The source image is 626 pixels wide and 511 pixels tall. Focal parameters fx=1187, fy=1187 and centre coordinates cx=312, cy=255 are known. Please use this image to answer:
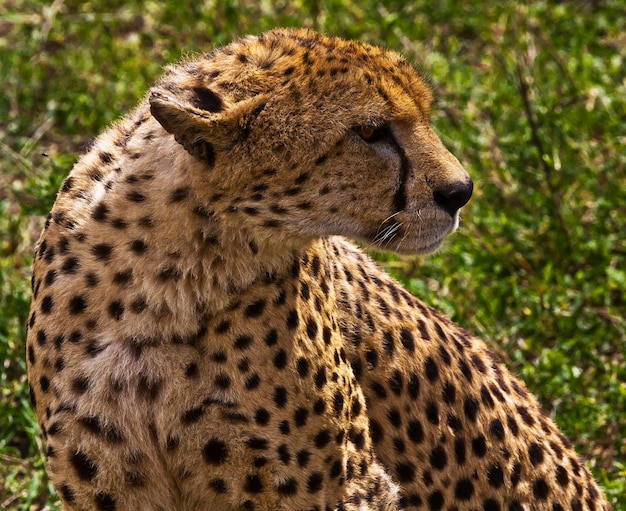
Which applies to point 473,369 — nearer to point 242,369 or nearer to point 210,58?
point 242,369

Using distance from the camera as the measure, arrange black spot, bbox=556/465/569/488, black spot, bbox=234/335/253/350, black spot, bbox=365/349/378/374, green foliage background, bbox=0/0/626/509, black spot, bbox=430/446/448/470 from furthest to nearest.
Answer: green foliage background, bbox=0/0/626/509, black spot, bbox=556/465/569/488, black spot, bbox=430/446/448/470, black spot, bbox=365/349/378/374, black spot, bbox=234/335/253/350

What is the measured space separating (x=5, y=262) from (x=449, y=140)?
1722 mm

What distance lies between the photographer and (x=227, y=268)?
2383 millimetres

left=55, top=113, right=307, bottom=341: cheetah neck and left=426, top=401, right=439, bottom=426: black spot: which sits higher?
left=55, top=113, right=307, bottom=341: cheetah neck

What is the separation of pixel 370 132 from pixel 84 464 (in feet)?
2.85

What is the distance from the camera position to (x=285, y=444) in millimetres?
2406

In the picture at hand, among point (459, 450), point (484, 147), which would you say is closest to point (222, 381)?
point (459, 450)

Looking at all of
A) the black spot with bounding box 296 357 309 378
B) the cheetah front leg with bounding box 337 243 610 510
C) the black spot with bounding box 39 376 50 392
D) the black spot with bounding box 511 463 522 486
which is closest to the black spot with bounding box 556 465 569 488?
the cheetah front leg with bounding box 337 243 610 510

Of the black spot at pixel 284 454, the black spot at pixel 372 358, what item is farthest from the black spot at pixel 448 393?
the black spot at pixel 284 454

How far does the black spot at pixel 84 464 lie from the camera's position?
2.35 metres

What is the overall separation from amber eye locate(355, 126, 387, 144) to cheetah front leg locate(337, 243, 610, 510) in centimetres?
47

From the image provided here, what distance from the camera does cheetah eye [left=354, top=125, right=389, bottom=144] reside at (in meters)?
2.34

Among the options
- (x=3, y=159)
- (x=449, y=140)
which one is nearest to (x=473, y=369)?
(x=449, y=140)

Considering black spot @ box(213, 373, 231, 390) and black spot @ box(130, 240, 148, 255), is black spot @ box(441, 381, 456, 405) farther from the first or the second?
black spot @ box(130, 240, 148, 255)
